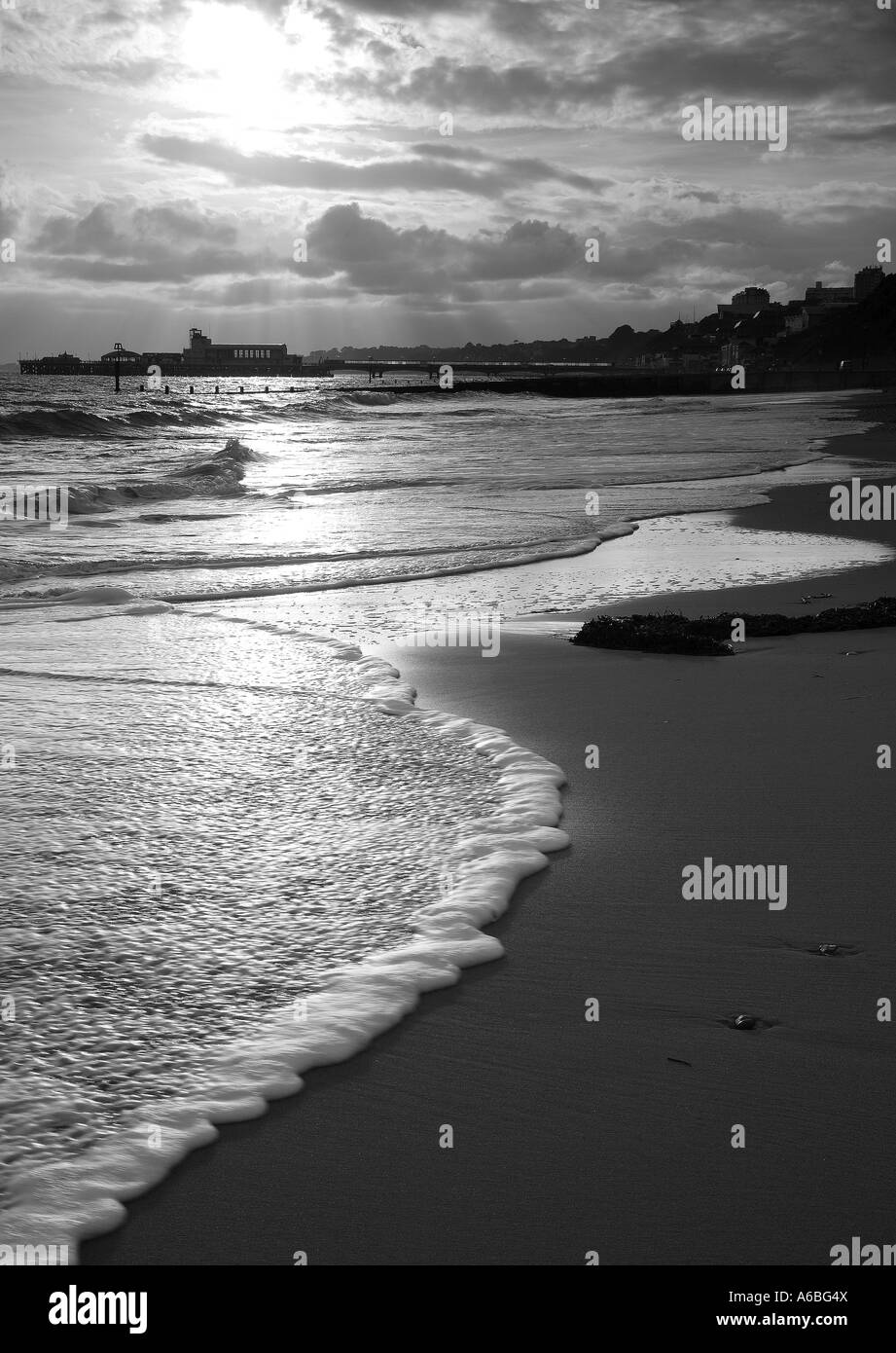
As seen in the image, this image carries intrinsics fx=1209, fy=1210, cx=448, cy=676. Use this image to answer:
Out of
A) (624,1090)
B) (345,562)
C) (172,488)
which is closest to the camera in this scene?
(624,1090)

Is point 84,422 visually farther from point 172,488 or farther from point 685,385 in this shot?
point 685,385

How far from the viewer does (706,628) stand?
24.6 feet

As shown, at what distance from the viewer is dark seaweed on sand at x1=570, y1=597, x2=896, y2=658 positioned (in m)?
7.28

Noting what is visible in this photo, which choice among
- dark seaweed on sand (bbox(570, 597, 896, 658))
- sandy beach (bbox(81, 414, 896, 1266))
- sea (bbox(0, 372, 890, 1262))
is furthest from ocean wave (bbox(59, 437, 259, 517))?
sandy beach (bbox(81, 414, 896, 1266))

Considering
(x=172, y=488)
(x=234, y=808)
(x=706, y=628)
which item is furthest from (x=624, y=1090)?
(x=172, y=488)

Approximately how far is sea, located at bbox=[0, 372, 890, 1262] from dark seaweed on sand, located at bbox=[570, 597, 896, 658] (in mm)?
659

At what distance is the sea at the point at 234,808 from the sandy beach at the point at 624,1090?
0.16 m

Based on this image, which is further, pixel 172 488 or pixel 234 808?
pixel 172 488

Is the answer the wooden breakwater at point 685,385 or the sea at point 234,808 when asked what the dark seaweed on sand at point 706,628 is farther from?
the wooden breakwater at point 685,385

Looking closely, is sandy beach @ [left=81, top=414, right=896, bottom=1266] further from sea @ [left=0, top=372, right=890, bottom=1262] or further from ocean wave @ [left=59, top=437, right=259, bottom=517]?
ocean wave @ [left=59, top=437, right=259, bottom=517]

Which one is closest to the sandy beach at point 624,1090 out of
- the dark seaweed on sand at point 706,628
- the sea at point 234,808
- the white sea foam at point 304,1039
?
the white sea foam at point 304,1039

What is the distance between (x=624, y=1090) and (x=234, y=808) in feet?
7.25

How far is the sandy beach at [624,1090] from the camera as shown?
232cm
